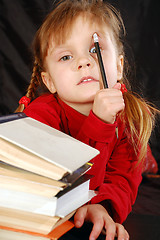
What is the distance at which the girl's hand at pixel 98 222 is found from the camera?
743mm

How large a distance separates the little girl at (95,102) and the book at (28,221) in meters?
0.20

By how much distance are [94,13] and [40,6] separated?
2.12ft

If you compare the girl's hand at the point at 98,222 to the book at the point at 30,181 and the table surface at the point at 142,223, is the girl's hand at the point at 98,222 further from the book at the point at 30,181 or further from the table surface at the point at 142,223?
the book at the point at 30,181

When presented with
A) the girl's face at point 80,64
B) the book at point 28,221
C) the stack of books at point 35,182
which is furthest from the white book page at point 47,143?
the girl's face at point 80,64

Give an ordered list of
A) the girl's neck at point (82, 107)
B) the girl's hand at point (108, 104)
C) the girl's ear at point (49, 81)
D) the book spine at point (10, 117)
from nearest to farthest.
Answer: the book spine at point (10, 117), the girl's hand at point (108, 104), the girl's neck at point (82, 107), the girl's ear at point (49, 81)

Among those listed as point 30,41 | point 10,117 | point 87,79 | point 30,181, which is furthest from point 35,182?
point 30,41

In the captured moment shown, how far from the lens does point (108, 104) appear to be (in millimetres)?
855

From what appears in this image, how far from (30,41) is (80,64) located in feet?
2.46

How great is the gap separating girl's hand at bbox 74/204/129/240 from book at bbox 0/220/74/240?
86 mm

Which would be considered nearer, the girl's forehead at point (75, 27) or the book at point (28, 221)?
the book at point (28, 221)

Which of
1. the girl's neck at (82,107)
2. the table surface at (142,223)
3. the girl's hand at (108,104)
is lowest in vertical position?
the table surface at (142,223)

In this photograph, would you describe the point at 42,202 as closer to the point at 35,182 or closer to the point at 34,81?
the point at 35,182

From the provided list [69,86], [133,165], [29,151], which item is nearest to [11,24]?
[69,86]

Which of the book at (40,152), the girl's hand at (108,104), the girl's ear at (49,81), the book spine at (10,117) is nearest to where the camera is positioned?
the book at (40,152)
